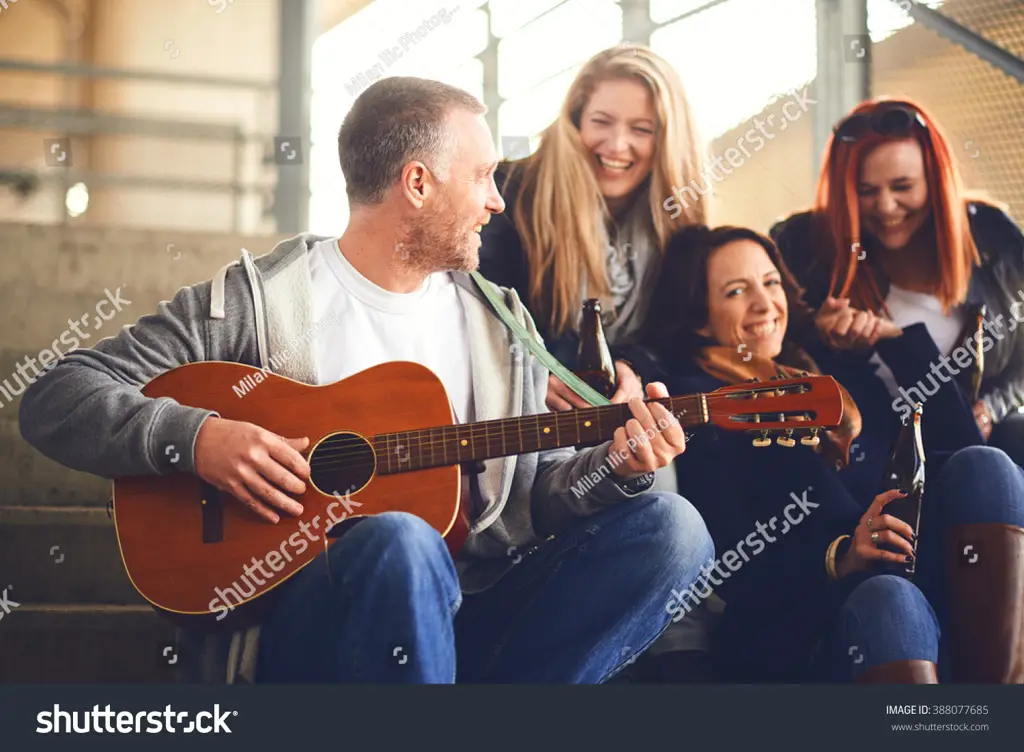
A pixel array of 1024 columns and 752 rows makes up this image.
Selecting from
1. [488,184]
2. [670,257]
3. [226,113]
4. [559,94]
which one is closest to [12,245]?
[226,113]

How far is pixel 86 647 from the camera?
2076mm

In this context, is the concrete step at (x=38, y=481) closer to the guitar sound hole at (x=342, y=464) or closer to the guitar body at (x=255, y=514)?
the guitar body at (x=255, y=514)

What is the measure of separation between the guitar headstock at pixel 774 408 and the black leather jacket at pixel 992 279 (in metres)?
0.53

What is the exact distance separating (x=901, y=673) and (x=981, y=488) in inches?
15.1

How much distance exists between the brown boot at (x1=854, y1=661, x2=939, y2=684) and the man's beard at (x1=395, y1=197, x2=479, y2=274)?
101 centimetres

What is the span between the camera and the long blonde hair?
2.27m

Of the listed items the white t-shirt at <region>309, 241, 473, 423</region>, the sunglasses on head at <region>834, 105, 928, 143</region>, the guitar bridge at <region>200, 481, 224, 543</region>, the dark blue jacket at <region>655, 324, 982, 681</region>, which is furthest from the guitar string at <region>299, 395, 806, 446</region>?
the sunglasses on head at <region>834, 105, 928, 143</region>

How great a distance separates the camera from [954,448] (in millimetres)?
2312

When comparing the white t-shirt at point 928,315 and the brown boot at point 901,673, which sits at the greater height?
the white t-shirt at point 928,315

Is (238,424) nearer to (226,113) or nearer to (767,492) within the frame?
(226,113)

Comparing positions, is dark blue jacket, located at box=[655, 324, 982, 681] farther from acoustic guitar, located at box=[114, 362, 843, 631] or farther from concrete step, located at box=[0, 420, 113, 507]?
concrete step, located at box=[0, 420, 113, 507]

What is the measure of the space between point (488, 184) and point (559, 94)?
0.33 meters

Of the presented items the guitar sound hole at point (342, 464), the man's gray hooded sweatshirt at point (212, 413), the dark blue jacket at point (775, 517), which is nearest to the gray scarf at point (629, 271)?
the dark blue jacket at point (775, 517)

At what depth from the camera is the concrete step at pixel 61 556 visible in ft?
6.93
